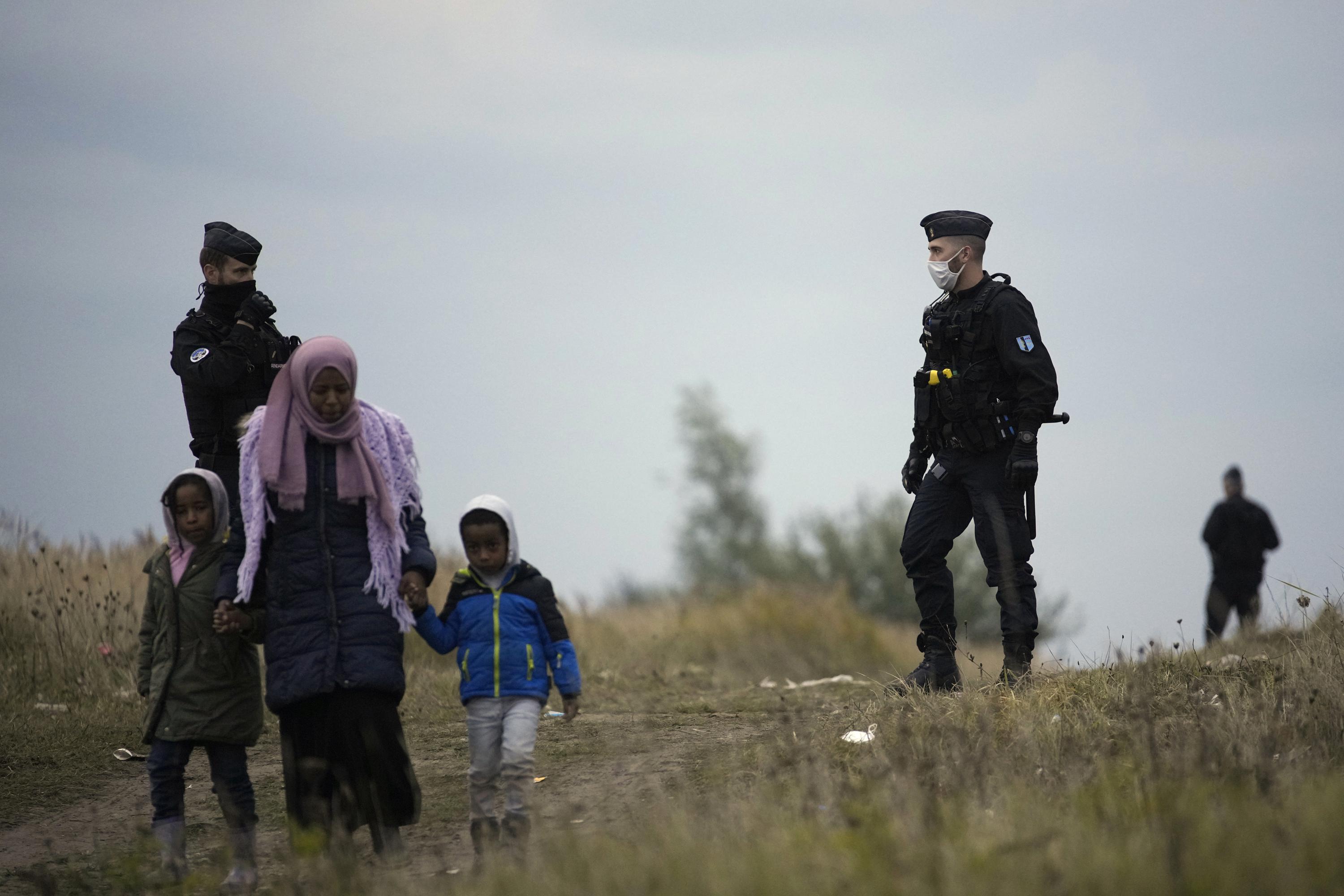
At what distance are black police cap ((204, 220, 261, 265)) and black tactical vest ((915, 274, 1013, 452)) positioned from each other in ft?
11.2

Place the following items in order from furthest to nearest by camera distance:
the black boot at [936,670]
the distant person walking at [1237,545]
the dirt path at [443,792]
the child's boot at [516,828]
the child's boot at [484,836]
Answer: the distant person walking at [1237,545] < the black boot at [936,670] < the dirt path at [443,792] < the child's boot at [516,828] < the child's boot at [484,836]

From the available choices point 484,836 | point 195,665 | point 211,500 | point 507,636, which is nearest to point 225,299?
point 211,500

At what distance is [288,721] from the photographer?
484 cm

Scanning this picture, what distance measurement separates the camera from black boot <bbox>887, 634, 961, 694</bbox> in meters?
6.88

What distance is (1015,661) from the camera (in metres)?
6.80

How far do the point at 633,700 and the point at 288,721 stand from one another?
512cm

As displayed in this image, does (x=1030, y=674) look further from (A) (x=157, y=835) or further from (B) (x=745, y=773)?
(A) (x=157, y=835)

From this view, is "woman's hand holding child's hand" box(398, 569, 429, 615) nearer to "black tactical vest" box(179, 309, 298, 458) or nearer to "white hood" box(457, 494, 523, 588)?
"white hood" box(457, 494, 523, 588)

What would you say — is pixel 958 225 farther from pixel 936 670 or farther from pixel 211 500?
pixel 211 500

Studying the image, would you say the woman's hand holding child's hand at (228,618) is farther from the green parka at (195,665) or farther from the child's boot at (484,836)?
the child's boot at (484,836)

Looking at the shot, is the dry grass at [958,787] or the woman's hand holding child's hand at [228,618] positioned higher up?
the woman's hand holding child's hand at [228,618]

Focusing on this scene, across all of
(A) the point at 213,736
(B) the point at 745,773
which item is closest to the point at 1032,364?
(B) the point at 745,773

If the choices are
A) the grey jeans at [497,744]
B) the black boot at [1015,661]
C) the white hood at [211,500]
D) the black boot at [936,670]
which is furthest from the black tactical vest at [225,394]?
the black boot at [1015,661]

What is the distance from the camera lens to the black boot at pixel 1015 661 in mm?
6676
